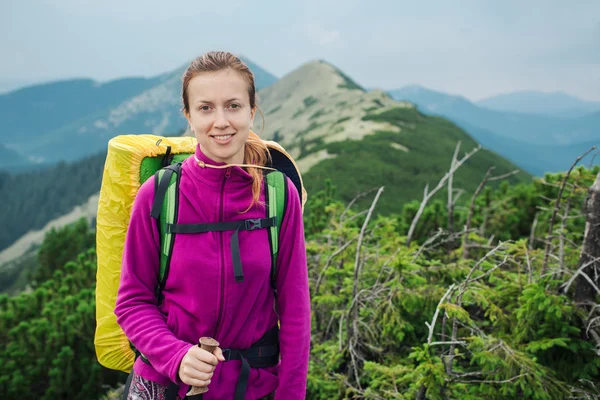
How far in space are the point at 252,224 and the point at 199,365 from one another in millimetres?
579

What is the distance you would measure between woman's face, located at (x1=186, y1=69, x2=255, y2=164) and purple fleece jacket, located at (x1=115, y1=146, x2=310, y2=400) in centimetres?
9

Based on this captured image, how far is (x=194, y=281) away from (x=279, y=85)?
128 meters

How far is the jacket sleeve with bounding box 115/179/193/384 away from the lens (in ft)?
5.65

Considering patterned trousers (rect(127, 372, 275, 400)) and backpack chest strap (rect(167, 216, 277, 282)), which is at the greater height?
backpack chest strap (rect(167, 216, 277, 282))

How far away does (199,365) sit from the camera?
5.15ft

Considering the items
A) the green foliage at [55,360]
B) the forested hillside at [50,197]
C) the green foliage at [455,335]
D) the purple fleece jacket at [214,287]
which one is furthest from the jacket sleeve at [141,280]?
the forested hillside at [50,197]

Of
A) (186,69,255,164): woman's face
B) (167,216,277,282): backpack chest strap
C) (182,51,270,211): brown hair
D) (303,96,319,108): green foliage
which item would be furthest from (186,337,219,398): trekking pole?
(303,96,319,108): green foliage

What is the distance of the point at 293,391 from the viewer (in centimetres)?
186

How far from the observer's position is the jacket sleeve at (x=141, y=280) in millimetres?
1721

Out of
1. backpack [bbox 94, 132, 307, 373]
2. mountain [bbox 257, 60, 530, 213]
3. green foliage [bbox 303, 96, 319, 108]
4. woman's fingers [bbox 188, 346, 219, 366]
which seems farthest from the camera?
green foliage [bbox 303, 96, 319, 108]

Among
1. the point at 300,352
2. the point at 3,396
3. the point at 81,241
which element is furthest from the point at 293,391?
the point at 81,241

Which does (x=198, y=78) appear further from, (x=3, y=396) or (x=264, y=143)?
(x=3, y=396)

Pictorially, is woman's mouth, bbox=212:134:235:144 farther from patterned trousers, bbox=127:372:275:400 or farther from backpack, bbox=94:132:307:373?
patterned trousers, bbox=127:372:275:400

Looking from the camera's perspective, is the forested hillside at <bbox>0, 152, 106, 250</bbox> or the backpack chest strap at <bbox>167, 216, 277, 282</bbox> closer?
the backpack chest strap at <bbox>167, 216, 277, 282</bbox>
